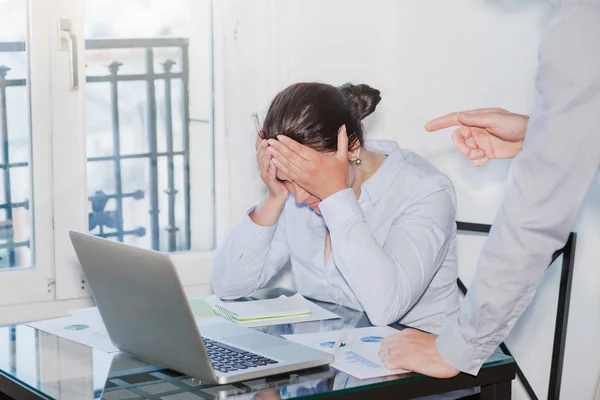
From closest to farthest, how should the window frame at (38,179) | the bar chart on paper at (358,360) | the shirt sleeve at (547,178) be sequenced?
the shirt sleeve at (547,178) → the bar chart on paper at (358,360) → the window frame at (38,179)

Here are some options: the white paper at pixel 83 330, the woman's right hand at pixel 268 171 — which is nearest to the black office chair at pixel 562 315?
the woman's right hand at pixel 268 171

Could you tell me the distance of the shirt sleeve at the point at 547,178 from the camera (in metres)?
1.07

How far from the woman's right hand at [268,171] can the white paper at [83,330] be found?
503 mm

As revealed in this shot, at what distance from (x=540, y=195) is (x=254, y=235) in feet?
3.54

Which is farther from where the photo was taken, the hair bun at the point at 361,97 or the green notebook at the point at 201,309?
the hair bun at the point at 361,97

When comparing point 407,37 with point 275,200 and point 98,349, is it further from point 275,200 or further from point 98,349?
point 98,349

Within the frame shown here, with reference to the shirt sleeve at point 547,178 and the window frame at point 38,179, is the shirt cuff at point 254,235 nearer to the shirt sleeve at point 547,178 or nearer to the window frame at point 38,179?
the window frame at point 38,179

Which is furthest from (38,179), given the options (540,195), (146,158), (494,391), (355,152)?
(540,195)

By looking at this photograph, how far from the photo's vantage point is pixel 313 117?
6.27 ft

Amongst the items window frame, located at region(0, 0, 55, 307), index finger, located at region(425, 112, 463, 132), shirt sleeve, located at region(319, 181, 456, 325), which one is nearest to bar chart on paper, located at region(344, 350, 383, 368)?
shirt sleeve, located at region(319, 181, 456, 325)

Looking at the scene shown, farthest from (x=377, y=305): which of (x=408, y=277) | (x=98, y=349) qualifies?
(x=98, y=349)

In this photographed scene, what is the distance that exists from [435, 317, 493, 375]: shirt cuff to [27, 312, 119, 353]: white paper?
58cm

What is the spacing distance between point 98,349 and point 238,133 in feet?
4.22

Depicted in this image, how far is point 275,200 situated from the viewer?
212 centimetres
